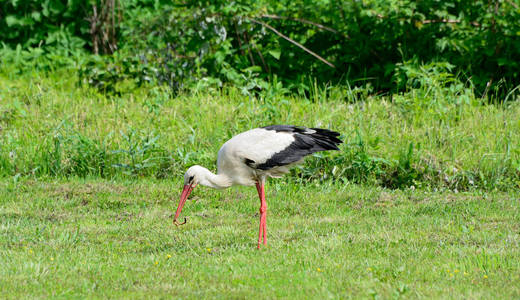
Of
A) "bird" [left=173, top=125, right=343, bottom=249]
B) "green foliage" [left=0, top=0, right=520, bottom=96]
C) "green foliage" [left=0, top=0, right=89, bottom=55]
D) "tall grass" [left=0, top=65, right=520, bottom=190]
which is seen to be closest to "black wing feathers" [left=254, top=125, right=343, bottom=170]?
"bird" [left=173, top=125, right=343, bottom=249]

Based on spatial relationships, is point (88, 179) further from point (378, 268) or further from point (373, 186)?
point (378, 268)

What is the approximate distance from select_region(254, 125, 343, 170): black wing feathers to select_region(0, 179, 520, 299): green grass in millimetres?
645

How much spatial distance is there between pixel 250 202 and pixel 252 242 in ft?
4.95

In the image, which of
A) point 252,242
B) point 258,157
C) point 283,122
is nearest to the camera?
point 252,242

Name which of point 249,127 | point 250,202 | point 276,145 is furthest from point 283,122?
point 276,145

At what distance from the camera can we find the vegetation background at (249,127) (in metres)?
4.80

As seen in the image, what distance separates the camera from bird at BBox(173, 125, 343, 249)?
584 cm

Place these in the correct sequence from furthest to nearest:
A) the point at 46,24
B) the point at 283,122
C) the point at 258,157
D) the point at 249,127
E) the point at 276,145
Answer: the point at 46,24 → the point at 283,122 → the point at 249,127 → the point at 276,145 → the point at 258,157

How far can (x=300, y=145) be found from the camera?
241 inches

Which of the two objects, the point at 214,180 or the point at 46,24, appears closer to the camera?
the point at 214,180

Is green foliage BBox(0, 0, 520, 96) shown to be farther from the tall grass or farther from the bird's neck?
the bird's neck

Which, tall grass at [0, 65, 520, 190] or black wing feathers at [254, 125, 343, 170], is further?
tall grass at [0, 65, 520, 190]

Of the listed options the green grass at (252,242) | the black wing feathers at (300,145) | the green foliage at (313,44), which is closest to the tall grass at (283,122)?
the green grass at (252,242)

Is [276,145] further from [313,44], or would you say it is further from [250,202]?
[313,44]
